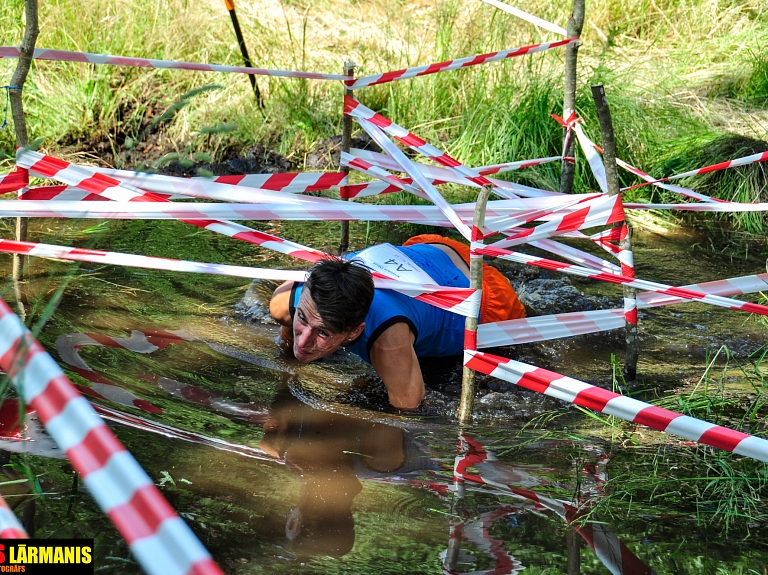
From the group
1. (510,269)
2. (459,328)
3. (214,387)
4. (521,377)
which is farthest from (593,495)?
(510,269)

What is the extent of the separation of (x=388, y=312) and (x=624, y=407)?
4.12 feet

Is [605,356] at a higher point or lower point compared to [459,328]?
lower

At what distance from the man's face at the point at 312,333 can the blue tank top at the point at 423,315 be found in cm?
15

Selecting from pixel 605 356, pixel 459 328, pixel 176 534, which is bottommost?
pixel 605 356

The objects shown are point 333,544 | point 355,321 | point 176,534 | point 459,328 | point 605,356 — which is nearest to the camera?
point 176,534

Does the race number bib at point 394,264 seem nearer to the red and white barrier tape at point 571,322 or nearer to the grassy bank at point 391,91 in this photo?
the red and white barrier tape at point 571,322

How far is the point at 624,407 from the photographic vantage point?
254cm

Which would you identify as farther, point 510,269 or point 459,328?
point 510,269

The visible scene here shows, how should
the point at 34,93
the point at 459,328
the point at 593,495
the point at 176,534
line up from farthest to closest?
1. the point at 34,93
2. the point at 459,328
3. the point at 593,495
4. the point at 176,534

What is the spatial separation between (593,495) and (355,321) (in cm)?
115

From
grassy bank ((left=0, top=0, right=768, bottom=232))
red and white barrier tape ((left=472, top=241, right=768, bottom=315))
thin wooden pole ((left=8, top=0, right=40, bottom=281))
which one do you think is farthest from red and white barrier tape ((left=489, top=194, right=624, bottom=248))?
grassy bank ((left=0, top=0, right=768, bottom=232))

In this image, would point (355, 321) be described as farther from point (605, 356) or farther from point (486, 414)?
point (605, 356)

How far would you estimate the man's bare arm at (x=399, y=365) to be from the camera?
3508 millimetres

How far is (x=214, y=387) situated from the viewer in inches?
147
